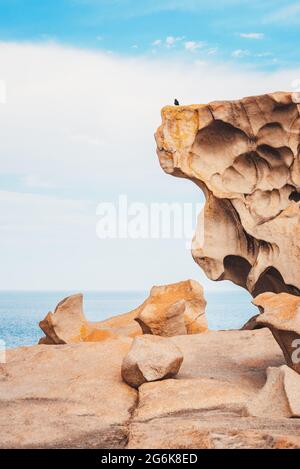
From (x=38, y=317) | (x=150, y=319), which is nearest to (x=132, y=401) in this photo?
(x=150, y=319)

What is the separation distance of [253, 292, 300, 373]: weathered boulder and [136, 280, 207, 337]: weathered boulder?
12.3 ft

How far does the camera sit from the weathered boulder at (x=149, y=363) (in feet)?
32.3

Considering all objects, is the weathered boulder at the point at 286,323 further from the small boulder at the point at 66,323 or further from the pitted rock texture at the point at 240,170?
the small boulder at the point at 66,323

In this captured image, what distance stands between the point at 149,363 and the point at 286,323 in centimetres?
210

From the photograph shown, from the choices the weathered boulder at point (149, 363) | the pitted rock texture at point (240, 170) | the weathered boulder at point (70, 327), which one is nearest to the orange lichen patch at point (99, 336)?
the weathered boulder at point (70, 327)

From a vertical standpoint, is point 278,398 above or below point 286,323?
below

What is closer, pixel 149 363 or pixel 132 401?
pixel 132 401

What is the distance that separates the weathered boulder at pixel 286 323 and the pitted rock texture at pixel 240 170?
5242 millimetres

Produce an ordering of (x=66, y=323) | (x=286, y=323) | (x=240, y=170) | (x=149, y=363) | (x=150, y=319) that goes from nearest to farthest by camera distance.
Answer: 1. (x=149, y=363)
2. (x=286, y=323)
3. (x=150, y=319)
4. (x=66, y=323)
5. (x=240, y=170)

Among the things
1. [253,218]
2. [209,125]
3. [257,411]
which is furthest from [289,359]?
[209,125]

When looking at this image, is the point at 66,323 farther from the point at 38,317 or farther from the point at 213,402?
the point at 38,317

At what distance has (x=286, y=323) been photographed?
32.9 ft

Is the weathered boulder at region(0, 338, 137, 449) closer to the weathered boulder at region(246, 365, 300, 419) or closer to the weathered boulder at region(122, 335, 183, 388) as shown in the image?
the weathered boulder at region(122, 335, 183, 388)

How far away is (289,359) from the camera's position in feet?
33.9
